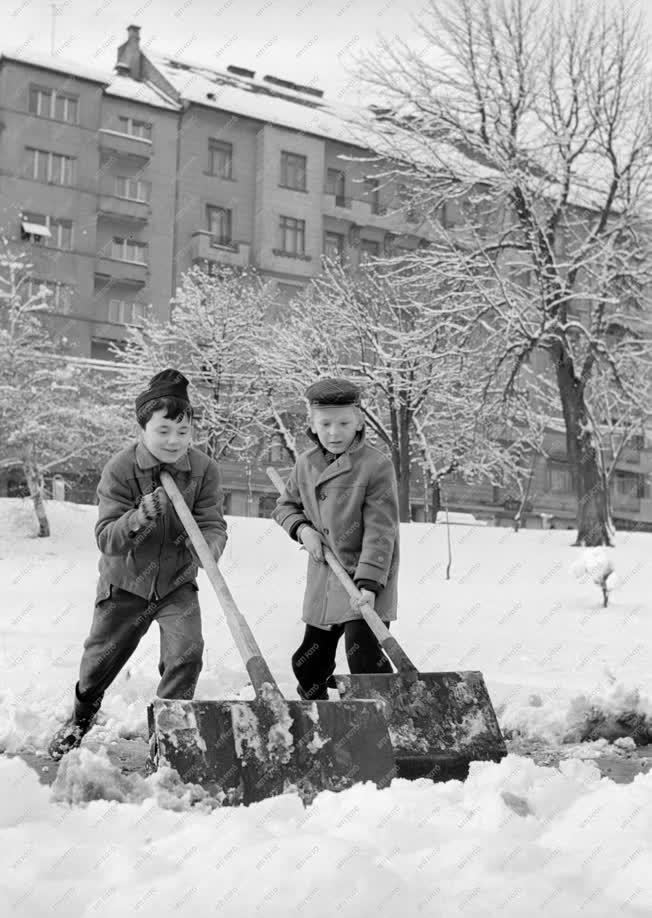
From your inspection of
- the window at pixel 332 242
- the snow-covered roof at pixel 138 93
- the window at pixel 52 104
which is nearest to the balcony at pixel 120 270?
the window at pixel 52 104

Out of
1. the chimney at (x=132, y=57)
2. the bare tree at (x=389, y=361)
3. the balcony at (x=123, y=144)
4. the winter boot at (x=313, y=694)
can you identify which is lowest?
the winter boot at (x=313, y=694)

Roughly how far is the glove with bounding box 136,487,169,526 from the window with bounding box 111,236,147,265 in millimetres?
29283

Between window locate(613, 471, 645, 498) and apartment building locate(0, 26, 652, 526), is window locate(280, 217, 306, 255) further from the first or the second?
window locate(613, 471, 645, 498)

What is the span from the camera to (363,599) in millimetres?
3881

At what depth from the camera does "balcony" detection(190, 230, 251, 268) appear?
32219mm

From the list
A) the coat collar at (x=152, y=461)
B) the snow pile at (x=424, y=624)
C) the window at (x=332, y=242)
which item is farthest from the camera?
the window at (x=332, y=242)

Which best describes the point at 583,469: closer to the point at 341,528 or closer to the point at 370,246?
the point at 341,528

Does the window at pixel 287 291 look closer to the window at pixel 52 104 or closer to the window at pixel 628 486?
the window at pixel 52 104

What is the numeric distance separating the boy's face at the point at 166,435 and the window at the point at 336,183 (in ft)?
107

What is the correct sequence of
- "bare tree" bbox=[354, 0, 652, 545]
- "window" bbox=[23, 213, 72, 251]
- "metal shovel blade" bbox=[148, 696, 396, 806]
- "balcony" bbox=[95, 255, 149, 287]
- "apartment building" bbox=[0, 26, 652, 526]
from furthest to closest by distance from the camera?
"balcony" bbox=[95, 255, 149, 287] < "apartment building" bbox=[0, 26, 652, 526] < "window" bbox=[23, 213, 72, 251] < "bare tree" bbox=[354, 0, 652, 545] < "metal shovel blade" bbox=[148, 696, 396, 806]

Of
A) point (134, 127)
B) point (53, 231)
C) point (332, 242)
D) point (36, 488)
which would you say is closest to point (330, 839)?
point (36, 488)

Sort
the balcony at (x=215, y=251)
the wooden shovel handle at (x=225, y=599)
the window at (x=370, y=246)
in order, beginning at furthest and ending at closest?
the window at (x=370, y=246) < the balcony at (x=215, y=251) < the wooden shovel handle at (x=225, y=599)

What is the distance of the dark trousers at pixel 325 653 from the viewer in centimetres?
411

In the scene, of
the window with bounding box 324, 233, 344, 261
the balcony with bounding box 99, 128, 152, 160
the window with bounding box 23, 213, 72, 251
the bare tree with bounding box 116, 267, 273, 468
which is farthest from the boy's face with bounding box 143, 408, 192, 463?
the window with bounding box 324, 233, 344, 261
